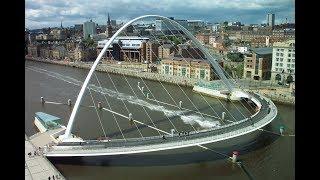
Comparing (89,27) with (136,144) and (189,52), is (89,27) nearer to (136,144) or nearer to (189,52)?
(189,52)

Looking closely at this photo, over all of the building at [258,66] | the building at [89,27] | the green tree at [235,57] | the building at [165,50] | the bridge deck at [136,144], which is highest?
the building at [89,27]

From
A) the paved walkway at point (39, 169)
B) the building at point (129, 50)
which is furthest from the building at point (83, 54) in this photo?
the paved walkway at point (39, 169)

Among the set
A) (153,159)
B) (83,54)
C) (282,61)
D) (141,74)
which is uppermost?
(83,54)

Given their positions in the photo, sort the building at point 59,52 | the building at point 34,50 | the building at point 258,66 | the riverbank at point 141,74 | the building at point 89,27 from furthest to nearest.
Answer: the building at point 89,27, the building at point 34,50, the building at point 59,52, the riverbank at point 141,74, the building at point 258,66

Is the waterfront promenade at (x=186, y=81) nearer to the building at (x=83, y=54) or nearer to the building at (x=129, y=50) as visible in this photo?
the building at (x=83, y=54)

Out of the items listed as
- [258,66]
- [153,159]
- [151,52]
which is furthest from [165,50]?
[153,159]

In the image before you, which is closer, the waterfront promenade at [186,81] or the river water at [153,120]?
the river water at [153,120]
